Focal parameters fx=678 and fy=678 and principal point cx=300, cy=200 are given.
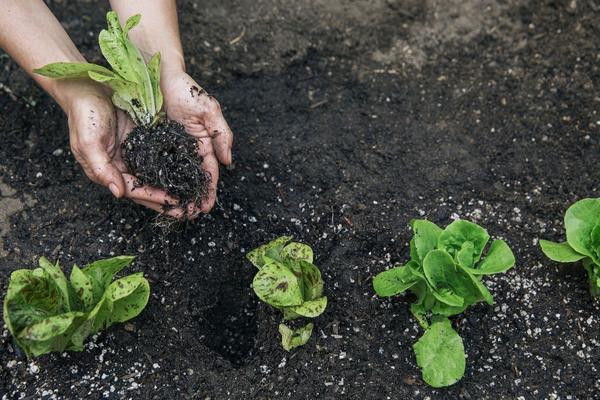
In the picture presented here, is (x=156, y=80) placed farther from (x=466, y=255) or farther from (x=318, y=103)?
(x=466, y=255)

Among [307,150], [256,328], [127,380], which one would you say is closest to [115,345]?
[127,380]

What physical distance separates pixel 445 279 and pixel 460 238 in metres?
0.14

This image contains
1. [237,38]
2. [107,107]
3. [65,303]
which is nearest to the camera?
[65,303]

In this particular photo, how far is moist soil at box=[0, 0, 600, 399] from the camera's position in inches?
89.2

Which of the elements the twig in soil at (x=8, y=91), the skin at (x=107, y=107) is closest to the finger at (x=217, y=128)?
the skin at (x=107, y=107)

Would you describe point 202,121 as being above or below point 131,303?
above

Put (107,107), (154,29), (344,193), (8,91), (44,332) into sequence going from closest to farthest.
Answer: (44,332), (107,107), (154,29), (344,193), (8,91)

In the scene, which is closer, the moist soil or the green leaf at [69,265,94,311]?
the green leaf at [69,265,94,311]

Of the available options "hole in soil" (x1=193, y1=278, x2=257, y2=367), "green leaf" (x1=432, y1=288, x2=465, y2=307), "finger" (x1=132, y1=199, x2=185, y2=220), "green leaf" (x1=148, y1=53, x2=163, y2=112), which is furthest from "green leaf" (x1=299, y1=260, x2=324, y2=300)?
"green leaf" (x1=148, y1=53, x2=163, y2=112)

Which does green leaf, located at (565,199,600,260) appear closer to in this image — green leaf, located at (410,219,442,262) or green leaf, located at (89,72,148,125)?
green leaf, located at (410,219,442,262)

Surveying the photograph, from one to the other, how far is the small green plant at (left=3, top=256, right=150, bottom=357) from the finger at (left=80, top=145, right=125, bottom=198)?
26 cm

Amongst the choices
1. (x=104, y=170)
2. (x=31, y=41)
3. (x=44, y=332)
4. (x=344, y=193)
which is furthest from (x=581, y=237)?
(x=31, y=41)

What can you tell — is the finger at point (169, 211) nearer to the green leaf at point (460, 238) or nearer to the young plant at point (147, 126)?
the young plant at point (147, 126)

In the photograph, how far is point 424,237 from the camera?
222 cm
